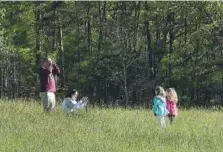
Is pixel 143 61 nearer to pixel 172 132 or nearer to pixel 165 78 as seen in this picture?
pixel 165 78

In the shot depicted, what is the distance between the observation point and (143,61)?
129 feet

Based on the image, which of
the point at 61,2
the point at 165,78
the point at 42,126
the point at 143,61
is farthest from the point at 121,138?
the point at 61,2

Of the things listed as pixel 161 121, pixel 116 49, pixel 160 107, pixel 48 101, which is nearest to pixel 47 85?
pixel 48 101

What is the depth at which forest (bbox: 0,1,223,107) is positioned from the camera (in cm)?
3516

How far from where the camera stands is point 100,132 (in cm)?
1073

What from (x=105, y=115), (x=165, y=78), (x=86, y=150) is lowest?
(x=165, y=78)

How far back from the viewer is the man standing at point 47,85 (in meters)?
14.1

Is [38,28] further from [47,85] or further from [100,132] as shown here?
[100,132]

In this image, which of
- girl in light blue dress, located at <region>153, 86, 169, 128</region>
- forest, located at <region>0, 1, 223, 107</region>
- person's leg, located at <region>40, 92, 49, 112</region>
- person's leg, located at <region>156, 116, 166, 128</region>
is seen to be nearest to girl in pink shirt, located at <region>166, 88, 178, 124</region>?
girl in light blue dress, located at <region>153, 86, 169, 128</region>

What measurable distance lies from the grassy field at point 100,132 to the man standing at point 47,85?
333 millimetres

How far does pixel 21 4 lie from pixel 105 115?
2830cm

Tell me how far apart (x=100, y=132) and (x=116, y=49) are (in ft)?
89.8

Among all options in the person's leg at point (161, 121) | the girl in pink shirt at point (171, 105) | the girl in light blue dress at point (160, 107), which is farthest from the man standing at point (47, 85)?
the girl in pink shirt at point (171, 105)

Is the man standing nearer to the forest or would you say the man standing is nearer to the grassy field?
the grassy field
